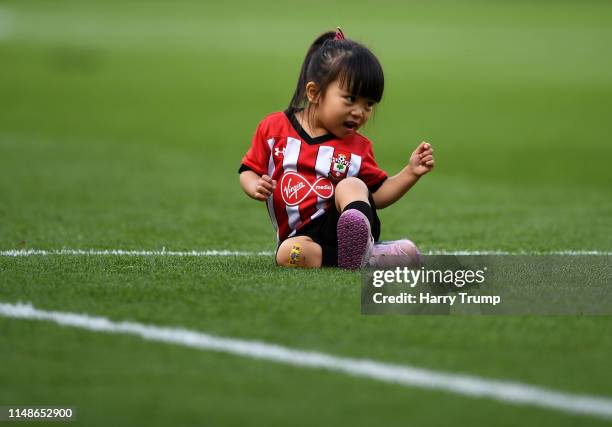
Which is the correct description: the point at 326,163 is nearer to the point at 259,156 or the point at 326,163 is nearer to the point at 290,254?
the point at 259,156

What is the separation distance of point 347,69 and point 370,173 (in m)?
0.57

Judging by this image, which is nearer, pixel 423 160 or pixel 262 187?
pixel 262 187

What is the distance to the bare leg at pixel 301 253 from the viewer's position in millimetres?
5508

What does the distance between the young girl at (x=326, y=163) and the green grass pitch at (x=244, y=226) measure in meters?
0.34

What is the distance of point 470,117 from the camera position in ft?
60.4

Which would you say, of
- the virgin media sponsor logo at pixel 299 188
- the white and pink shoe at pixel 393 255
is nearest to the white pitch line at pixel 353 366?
the white and pink shoe at pixel 393 255

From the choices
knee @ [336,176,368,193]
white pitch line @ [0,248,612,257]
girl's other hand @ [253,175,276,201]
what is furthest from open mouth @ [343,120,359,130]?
white pitch line @ [0,248,612,257]

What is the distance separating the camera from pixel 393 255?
542 centimetres

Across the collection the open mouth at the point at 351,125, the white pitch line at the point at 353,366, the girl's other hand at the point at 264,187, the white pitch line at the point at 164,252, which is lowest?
the white pitch line at the point at 353,366

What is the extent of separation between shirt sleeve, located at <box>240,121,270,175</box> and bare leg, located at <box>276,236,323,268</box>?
1.41ft

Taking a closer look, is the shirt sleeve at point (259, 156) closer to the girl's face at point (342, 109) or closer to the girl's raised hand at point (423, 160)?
the girl's face at point (342, 109)

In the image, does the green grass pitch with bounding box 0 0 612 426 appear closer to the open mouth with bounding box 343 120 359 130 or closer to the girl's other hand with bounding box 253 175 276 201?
the girl's other hand with bounding box 253 175 276 201

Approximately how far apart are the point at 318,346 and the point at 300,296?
734 millimetres

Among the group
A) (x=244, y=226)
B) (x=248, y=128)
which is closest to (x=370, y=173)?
(x=244, y=226)
